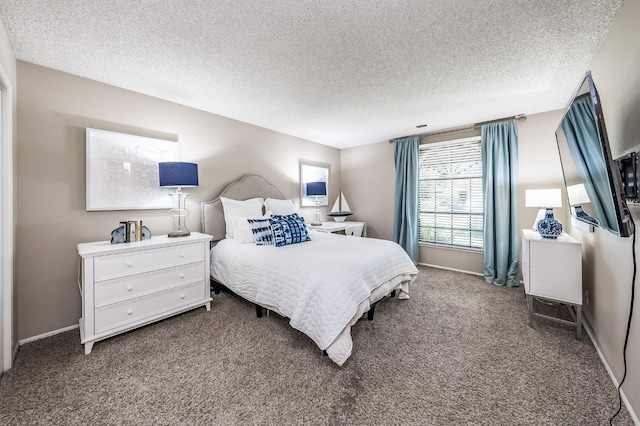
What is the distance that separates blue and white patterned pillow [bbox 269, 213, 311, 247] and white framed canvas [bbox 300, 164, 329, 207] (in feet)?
4.90

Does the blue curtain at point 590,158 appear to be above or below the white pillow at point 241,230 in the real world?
above

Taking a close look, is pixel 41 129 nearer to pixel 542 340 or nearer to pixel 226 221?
pixel 226 221

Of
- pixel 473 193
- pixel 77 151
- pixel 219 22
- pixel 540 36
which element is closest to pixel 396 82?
pixel 540 36

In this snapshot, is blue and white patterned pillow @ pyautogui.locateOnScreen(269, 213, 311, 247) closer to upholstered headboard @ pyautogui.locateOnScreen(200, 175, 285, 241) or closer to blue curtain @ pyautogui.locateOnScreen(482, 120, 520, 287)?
upholstered headboard @ pyautogui.locateOnScreen(200, 175, 285, 241)

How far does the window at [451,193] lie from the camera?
12.9ft

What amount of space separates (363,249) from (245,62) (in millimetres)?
2026

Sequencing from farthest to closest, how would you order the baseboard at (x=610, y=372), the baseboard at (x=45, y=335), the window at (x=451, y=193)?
the window at (x=451, y=193) → the baseboard at (x=45, y=335) → the baseboard at (x=610, y=372)

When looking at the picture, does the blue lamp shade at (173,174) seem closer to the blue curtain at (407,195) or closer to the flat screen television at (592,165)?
the flat screen television at (592,165)

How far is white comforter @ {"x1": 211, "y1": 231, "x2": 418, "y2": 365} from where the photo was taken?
68.6 inches

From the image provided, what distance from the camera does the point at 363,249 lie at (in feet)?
8.20

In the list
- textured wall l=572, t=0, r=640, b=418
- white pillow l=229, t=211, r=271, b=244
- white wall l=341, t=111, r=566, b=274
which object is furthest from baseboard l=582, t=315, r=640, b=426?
white pillow l=229, t=211, r=271, b=244

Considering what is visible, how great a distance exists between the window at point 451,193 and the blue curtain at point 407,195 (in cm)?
19

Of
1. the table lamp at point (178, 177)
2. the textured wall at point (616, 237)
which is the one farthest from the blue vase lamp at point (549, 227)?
the table lamp at point (178, 177)

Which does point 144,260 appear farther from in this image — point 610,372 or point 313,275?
point 610,372
